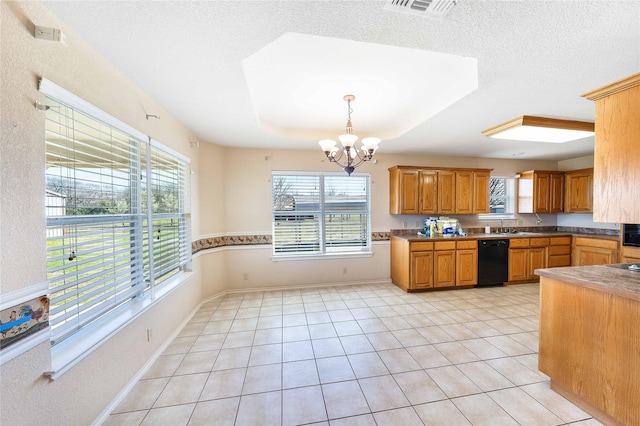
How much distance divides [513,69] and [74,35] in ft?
9.87

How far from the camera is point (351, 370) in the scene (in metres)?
2.25

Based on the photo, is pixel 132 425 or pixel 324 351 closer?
pixel 132 425

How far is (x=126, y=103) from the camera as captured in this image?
81.0 inches

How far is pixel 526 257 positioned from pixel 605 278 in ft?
11.4

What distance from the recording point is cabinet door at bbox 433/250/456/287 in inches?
172

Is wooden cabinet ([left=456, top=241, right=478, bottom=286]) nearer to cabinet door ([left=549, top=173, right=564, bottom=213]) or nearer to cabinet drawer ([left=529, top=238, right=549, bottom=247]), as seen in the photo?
cabinet drawer ([left=529, top=238, right=549, bottom=247])

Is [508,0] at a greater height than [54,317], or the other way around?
[508,0]

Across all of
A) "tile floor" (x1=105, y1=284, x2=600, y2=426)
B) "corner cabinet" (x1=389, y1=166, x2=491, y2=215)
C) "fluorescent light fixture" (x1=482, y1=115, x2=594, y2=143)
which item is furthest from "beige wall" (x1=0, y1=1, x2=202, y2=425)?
"corner cabinet" (x1=389, y1=166, x2=491, y2=215)

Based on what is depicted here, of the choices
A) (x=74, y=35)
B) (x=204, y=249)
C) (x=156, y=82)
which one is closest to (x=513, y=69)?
(x=156, y=82)

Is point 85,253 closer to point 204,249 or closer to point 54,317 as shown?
point 54,317

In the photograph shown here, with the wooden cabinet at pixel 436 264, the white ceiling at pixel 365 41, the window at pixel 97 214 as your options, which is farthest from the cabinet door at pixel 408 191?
the window at pixel 97 214

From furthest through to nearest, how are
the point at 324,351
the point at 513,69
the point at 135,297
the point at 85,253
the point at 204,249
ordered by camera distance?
the point at 204,249
the point at 324,351
the point at 135,297
the point at 513,69
the point at 85,253

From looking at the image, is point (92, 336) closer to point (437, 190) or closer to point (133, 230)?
→ point (133, 230)

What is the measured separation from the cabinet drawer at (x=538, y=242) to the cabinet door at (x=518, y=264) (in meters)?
0.17
